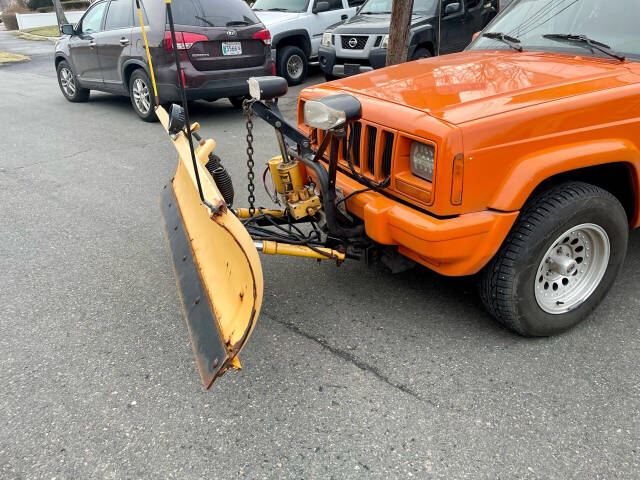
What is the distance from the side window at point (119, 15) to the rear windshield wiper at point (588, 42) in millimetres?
6809

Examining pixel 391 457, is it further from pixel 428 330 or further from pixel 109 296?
pixel 109 296

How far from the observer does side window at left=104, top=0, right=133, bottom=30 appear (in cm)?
834

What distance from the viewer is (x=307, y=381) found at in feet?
9.07

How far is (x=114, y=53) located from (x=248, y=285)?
7.48 meters

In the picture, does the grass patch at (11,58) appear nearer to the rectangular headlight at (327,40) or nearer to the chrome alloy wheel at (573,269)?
the rectangular headlight at (327,40)

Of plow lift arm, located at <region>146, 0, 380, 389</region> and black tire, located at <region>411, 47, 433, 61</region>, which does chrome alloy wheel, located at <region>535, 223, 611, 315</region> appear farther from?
black tire, located at <region>411, 47, 433, 61</region>

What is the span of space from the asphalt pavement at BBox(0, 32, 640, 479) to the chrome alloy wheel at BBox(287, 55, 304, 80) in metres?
7.09

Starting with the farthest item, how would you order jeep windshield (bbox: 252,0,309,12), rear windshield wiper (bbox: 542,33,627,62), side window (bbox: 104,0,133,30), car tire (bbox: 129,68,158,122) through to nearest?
1. jeep windshield (bbox: 252,0,309,12)
2. side window (bbox: 104,0,133,30)
3. car tire (bbox: 129,68,158,122)
4. rear windshield wiper (bbox: 542,33,627,62)

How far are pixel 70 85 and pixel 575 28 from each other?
9.49m

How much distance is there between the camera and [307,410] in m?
2.58

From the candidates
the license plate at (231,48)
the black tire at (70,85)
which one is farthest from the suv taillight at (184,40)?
the black tire at (70,85)

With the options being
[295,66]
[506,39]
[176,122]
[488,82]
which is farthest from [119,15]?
[488,82]

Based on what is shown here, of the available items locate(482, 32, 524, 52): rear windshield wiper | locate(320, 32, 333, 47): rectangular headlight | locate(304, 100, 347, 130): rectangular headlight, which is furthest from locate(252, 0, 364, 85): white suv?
locate(304, 100, 347, 130): rectangular headlight

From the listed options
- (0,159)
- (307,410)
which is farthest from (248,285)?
(0,159)
